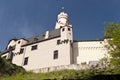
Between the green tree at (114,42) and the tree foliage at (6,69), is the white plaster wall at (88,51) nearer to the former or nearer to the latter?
the tree foliage at (6,69)

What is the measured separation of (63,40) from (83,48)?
4876 mm

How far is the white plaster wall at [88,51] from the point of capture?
49812 mm

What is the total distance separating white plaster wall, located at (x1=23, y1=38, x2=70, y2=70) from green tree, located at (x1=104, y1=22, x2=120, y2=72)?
16.7 meters

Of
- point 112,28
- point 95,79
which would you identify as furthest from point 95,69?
point 95,79

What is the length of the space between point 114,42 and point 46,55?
80.4 feet

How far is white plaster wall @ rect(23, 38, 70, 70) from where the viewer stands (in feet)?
161

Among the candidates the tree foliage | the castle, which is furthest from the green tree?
the tree foliage

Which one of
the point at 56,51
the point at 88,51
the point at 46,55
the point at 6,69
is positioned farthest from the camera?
the point at 46,55

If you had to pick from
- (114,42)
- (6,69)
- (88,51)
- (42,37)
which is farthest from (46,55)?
(114,42)

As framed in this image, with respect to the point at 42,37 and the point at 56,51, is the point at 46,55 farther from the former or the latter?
the point at 42,37

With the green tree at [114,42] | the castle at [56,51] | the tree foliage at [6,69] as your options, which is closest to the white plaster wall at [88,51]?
the castle at [56,51]

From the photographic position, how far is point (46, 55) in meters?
51.8

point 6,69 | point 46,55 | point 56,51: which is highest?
point 56,51

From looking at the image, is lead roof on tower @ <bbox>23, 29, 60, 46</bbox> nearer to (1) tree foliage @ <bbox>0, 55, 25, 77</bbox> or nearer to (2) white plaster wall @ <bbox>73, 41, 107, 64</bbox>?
(2) white plaster wall @ <bbox>73, 41, 107, 64</bbox>
